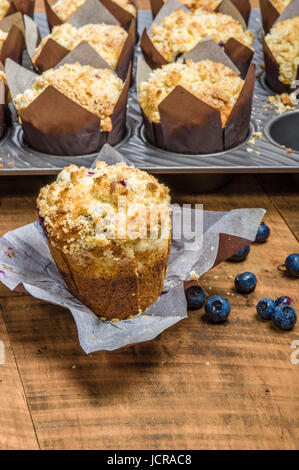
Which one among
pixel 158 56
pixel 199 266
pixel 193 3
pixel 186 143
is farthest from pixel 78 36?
pixel 199 266

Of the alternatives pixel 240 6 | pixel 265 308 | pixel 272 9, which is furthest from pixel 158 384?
pixel 240 6

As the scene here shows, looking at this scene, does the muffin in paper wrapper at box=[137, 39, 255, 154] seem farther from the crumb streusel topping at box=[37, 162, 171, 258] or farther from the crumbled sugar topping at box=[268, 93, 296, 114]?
the crumb streusel topping at box=[37, 162, 171, 258]

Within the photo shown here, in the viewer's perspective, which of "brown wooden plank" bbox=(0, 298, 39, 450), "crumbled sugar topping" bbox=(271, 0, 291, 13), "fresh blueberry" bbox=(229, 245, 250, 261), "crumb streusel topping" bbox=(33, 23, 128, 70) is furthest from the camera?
"crumbled sugar topping" bbox=(271, 0, 291, 13)

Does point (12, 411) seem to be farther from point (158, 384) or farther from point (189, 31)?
point (189, 31)

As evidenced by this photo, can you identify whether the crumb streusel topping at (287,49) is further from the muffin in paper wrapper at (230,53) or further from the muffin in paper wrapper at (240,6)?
the muffin in paper wrapper at (240,6)

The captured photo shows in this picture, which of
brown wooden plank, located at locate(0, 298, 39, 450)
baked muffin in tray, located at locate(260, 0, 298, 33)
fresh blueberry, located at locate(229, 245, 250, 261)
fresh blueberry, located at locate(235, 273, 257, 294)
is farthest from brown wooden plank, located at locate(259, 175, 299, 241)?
brown wooden plank, located at locate(0, 298, 39, 450)
